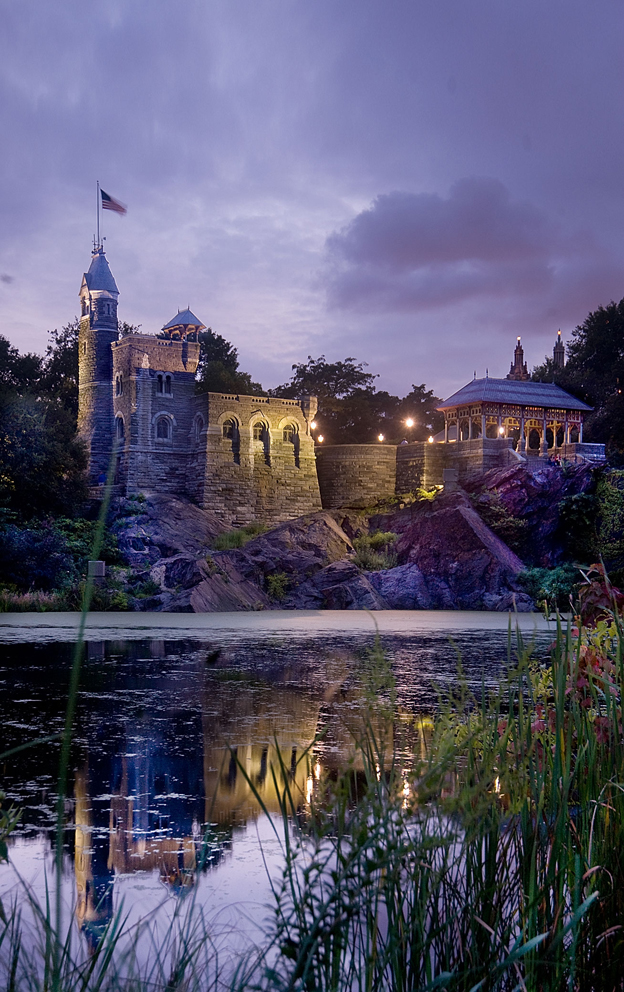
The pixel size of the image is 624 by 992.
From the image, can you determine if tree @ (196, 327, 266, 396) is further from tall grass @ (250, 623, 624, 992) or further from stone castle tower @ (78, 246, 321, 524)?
tall grass @ (250, 623, 624, 992)

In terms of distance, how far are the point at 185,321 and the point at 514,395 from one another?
15.8m

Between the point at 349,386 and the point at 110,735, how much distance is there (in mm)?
50876

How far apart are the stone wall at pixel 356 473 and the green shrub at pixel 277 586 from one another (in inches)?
499

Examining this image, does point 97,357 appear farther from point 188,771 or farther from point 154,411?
point 188,771

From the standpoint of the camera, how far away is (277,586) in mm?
27750

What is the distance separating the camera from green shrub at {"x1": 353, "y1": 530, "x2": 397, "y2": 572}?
30.2 meters

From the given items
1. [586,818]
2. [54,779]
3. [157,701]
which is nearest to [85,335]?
[157,701]

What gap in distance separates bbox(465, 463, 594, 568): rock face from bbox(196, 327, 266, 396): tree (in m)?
21.2

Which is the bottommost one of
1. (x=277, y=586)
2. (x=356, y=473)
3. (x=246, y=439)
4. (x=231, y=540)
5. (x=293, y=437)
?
(x=277, y=586)

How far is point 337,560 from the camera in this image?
30328 mm

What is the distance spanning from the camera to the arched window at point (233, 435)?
38781 millimetres

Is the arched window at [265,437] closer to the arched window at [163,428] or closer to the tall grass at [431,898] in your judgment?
the arched window at [163,428]

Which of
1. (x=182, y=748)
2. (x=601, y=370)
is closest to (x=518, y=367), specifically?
(x=601, y=370)

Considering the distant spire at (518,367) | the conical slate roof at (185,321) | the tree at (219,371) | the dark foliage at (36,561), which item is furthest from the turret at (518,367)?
the dark foliage at (36,561)
